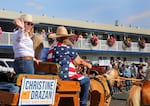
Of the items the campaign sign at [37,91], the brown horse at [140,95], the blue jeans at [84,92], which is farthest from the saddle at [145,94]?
the campaign sign at [37,91]

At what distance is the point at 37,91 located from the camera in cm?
663

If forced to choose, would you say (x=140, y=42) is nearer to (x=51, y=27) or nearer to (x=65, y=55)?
(x=51, y=27)

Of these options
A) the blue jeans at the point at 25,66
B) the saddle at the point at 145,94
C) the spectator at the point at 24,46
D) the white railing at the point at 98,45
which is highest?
the spectator at the point at 24,46

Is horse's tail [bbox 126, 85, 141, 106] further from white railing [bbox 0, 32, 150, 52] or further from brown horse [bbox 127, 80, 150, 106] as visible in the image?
white railing [bbox 0, 32, 150, 52]

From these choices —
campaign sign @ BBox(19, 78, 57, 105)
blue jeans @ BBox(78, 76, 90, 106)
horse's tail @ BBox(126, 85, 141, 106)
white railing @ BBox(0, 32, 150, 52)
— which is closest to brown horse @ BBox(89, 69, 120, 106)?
blue jeans @ BBox(78, 76, 90, 106)

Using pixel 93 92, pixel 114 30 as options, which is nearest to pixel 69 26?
pixel 114 30

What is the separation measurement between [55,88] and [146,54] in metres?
46.7

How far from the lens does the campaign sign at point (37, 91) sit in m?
6.42

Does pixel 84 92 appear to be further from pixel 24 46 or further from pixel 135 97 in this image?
pixel 24 46

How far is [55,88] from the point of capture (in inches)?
269

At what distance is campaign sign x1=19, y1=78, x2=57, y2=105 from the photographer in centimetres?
642

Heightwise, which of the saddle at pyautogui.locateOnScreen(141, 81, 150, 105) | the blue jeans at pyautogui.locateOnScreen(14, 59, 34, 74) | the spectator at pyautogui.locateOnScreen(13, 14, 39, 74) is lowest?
the saddle at pyautogui.locateOnScreen(141, 81, 150, 105)

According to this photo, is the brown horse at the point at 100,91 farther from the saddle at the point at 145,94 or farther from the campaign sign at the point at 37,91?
the campaign sign at the point at 37,91

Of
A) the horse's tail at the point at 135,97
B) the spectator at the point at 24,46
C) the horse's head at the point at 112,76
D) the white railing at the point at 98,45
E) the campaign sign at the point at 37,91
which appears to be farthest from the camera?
the white railing at the point at 98,45
